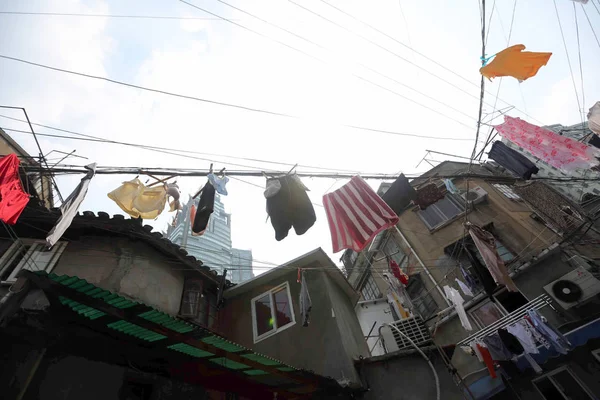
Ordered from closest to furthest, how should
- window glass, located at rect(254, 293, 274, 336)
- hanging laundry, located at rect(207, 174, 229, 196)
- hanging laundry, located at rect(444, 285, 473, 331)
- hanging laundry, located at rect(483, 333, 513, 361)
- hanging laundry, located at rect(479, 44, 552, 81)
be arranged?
hanging laundry, located at rect(207, 174, 229, 196) < hanging laundry, located at rect(479, 44, 552, 81) < hanging laundry, located at rect(483, 333, 513, 361) < window glass, located at rect(254, 293, 274, 336) < hanging laundry, located at rect(444, 285, 473, 331)

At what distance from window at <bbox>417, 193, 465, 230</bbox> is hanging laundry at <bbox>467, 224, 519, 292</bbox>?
629cm

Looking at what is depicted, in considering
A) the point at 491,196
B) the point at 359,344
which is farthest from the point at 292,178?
the point at 491,196

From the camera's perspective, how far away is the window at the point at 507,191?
16844 mm

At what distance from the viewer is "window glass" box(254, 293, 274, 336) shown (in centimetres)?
1062

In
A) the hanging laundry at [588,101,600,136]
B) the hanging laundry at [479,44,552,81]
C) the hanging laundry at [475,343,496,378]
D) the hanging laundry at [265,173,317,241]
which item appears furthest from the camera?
the hanging laundry at [588,101,600,136]

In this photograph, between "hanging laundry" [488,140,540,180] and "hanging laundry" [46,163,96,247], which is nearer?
"hanging laundry" [46,163,96,247]

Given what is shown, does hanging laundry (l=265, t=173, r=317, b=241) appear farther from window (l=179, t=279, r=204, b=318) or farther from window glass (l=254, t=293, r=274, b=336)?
window (l=179, t=279, r=204, b=318)

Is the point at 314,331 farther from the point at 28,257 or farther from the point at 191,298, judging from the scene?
the point at 28,257

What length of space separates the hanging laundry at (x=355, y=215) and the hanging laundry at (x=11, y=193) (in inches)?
303

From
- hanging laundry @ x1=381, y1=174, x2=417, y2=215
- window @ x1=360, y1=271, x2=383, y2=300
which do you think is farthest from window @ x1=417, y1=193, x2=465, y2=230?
hanging laundry @ x1=381, y1=174, x2=417, y2=215

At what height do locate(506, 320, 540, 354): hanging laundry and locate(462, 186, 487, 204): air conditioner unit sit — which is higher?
locate(462, 186, 487, 204): air conditioner unit

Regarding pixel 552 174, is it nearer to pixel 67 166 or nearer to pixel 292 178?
pixel 292 178

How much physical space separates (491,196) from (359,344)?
498 inches

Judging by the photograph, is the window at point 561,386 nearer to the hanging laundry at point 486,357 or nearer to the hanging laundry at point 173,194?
the hanging laundry at point 486,357
